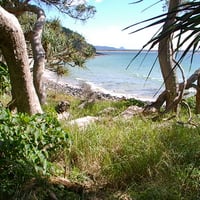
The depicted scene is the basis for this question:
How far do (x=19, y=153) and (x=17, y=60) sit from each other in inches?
40.7

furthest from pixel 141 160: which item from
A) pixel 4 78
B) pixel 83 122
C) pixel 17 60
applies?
pixel 4 78

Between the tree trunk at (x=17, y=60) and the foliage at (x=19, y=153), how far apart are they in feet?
2.15

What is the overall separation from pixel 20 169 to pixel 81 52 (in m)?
8.14

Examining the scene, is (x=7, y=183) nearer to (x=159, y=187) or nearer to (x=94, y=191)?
(x=94, y=191)

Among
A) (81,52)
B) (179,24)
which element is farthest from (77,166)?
(81,52)

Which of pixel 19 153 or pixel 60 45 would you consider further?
pixel 60 45

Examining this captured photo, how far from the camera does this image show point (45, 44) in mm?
8977

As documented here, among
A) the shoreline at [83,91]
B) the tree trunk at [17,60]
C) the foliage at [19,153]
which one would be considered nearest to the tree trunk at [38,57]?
the tree trunk at [17,60]

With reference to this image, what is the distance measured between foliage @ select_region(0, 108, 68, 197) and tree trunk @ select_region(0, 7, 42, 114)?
0.66 meters

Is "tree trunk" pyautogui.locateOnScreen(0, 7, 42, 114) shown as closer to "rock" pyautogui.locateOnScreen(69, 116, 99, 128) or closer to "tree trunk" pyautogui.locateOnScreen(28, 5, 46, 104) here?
"rock" pyautogui.locateOnScreen(69, 116, 99, 128)

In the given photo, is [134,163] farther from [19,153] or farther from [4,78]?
[4,78]

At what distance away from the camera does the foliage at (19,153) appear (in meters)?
2.58

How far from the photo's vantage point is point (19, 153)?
265 cm

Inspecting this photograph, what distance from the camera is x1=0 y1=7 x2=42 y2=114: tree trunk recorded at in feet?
10.5
